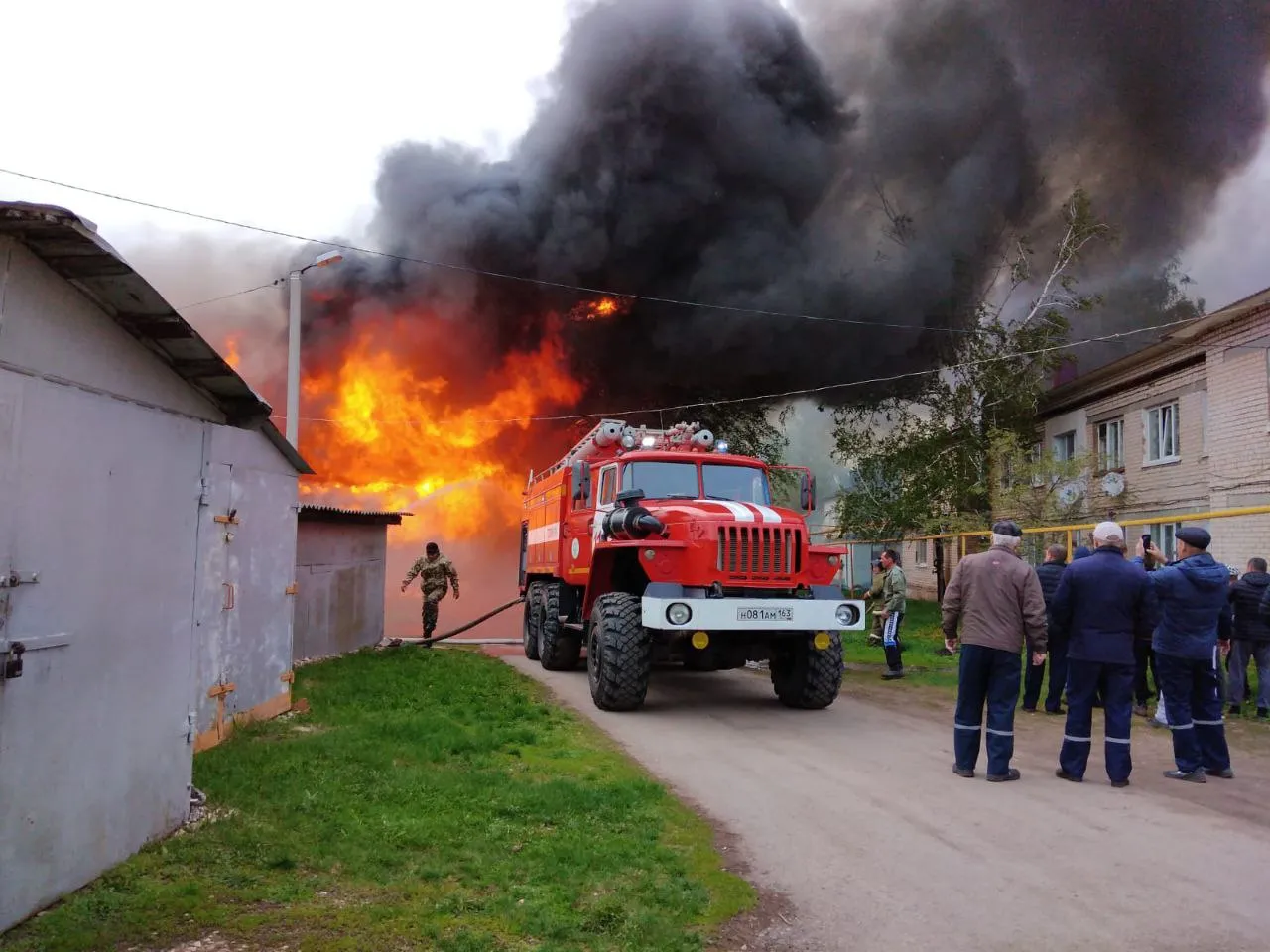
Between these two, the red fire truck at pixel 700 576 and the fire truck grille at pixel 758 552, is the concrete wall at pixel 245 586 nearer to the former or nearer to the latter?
the red fire truck at pixel 700 576

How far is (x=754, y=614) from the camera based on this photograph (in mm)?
7887

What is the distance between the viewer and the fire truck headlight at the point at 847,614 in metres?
8.11

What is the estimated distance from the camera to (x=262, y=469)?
7.37 meters

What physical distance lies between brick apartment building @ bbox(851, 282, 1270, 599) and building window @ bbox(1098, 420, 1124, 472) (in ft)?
0.07

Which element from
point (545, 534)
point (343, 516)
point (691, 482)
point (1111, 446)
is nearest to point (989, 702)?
point (691, 482)

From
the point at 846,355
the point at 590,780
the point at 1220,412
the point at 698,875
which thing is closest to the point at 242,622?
the point at 590,780

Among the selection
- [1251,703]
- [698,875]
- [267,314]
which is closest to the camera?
[698,875]

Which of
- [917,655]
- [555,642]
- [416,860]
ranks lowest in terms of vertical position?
[917,655]

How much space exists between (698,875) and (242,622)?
4.53 m

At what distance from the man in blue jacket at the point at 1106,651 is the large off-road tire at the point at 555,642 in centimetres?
679

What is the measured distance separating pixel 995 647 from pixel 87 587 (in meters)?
5.31

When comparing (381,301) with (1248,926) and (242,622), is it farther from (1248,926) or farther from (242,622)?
(1248,926)

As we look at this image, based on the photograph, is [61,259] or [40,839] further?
[61,259]

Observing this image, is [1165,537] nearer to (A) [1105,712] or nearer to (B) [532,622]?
(B) [532,622]
